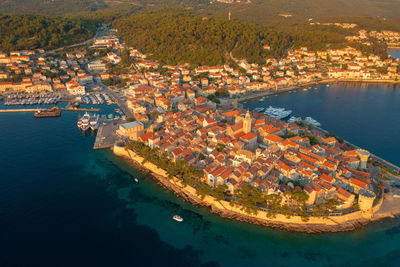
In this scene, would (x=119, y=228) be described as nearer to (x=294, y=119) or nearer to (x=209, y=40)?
(x=294, y=119)

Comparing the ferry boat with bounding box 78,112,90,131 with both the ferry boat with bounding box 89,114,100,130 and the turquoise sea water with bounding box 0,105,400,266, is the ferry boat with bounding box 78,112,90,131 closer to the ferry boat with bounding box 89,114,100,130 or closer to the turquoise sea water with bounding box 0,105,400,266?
the ferry boat with bounding box 89,114,100,130

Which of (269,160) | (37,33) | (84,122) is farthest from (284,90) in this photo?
(37,33)

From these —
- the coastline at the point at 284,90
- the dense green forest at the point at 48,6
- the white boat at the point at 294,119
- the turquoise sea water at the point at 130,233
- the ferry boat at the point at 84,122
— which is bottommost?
the turquoise sea water at the point at 130,233

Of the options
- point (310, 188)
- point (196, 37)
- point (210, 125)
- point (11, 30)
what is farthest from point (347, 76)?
point (11, 30)

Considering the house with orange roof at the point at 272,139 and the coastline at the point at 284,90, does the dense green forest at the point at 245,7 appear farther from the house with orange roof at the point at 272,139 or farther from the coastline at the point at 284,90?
the house with orange roof at the point at 272,139

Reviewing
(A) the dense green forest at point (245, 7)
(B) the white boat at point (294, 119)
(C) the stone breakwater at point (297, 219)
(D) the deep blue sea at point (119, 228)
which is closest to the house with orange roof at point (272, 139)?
(C) the stone breakwater at point (297, 219)

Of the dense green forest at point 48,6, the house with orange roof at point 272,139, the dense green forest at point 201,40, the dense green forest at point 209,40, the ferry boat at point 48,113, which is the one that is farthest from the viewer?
the dense green forest at point 48,6
